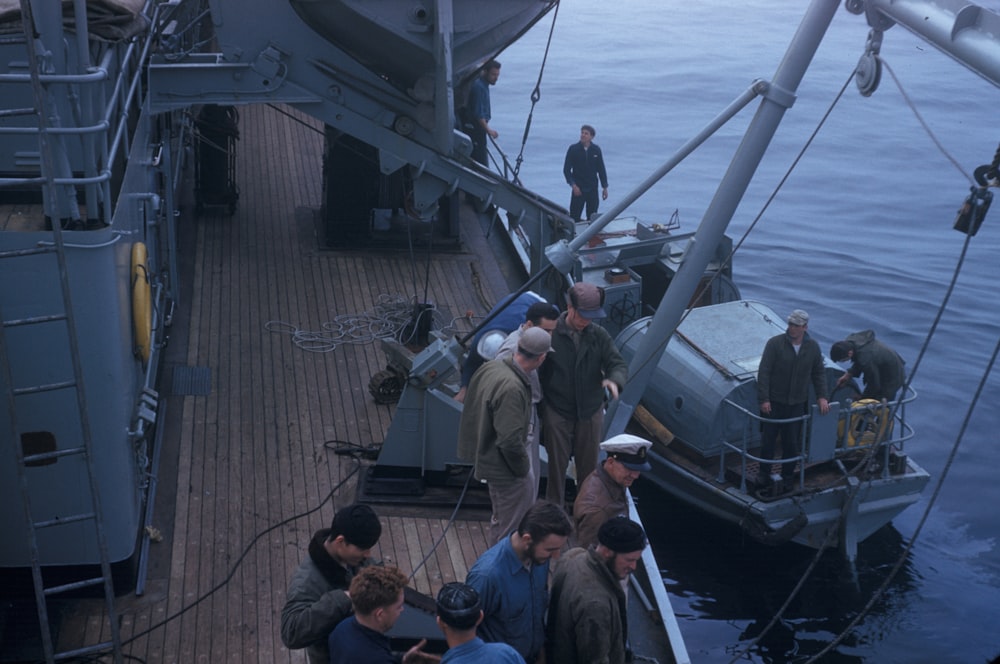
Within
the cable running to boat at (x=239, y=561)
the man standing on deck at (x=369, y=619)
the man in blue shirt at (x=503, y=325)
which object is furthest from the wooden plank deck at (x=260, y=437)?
the man standing on deck at (x=369, y=619)

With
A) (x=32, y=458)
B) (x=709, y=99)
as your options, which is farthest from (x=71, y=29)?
(x=709, y=99)

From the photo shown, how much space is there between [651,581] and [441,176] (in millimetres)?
5262

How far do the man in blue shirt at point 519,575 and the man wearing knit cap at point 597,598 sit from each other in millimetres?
117

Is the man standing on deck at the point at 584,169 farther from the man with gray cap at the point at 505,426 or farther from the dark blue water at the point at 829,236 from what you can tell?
the man with gray cap at the point at 505,426

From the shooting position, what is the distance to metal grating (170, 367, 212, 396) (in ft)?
30.4

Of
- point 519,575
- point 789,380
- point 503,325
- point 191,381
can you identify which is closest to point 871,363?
point 789,380

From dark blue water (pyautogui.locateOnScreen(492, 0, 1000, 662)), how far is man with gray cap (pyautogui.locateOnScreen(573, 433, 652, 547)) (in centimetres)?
673

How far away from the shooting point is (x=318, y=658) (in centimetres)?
450

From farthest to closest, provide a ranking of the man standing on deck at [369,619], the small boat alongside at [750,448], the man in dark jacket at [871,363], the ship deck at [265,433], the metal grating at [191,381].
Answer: the man in dark jacket at [871,363], the small boat alongside at [750,448], the metal grating at [191,381], the ship deck at [265,433], the man standing on deck at [369,619]

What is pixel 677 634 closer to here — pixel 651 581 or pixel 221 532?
pixel 651 581

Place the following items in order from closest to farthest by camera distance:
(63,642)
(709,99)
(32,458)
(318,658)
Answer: (318,658) < (32,458) < (63,642) < (709,99)

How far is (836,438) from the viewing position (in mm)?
11086

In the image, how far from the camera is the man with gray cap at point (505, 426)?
5863 millimetres

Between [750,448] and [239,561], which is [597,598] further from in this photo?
[750,448]
